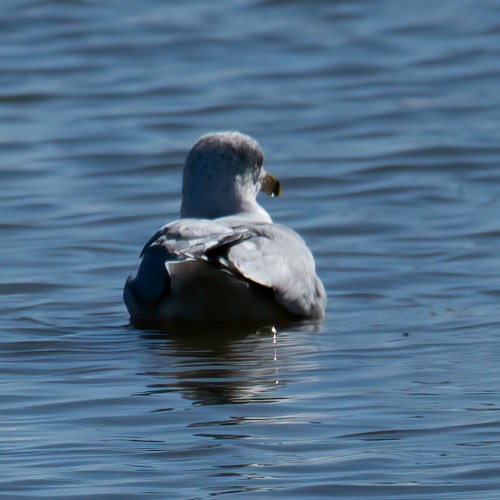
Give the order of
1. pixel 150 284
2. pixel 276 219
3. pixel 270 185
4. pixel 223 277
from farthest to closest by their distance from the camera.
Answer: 1. pixel 276 219
2. pixel 270 185
3. pixel 150 284
4. pixel 223 277

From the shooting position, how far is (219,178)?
334 inches

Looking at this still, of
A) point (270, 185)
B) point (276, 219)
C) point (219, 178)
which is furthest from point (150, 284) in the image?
point (276, 219)

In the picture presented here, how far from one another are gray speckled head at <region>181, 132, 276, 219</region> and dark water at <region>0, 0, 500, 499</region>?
0.73 metres

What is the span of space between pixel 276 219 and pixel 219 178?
7.55 ft

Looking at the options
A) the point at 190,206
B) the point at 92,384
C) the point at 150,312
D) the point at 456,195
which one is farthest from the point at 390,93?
the point at 92,384

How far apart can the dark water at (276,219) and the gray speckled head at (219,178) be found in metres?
0.73

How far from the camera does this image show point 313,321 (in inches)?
309

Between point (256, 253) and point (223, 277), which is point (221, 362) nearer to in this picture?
point (223, 277)

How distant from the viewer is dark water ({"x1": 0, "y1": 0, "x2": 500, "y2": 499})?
5363mm

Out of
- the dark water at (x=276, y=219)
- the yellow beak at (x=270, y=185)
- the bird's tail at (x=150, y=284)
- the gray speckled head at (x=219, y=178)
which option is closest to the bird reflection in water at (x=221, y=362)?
the dark water at (x=276, y=219)

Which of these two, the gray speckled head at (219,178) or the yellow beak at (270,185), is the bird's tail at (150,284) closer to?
the gray speckled head at (219,178)

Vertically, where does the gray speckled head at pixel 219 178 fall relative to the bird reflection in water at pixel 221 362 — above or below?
above

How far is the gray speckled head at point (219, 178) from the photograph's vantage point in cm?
846

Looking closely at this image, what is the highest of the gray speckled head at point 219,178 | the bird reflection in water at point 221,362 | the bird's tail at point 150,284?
the gray speckled head at point 219,178
